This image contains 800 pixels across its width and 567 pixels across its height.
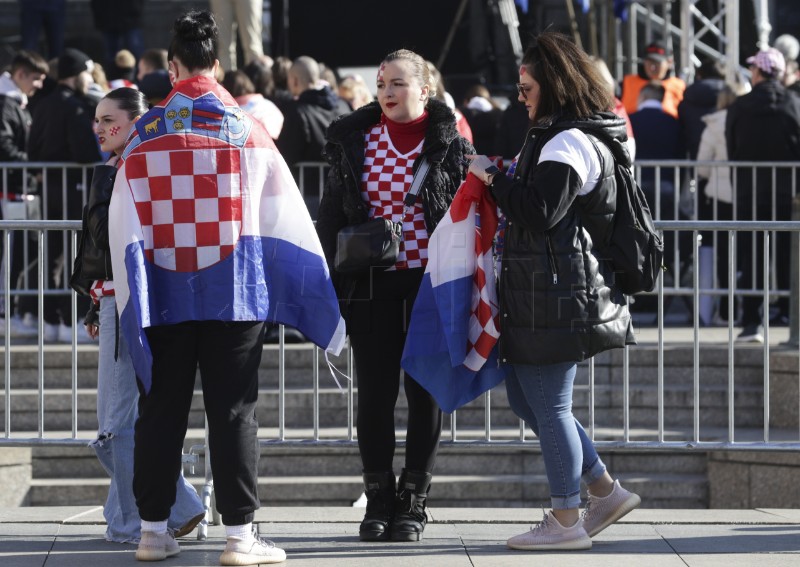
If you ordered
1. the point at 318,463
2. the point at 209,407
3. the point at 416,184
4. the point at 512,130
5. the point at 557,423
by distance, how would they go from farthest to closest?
the point at 512,130
the point at 318,463
the point at 416,184
the point at 557,423
the point at 209,407

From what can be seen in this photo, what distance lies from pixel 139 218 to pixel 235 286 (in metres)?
0.41

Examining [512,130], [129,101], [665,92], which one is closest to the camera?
[129,101]

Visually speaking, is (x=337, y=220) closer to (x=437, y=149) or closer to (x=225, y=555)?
(x=437, y=149)

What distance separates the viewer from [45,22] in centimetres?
1430

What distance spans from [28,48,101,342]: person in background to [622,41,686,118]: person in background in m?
4.31

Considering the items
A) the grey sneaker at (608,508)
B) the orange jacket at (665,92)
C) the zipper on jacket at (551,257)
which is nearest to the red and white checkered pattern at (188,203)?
the zipper on jacket at (551,257)

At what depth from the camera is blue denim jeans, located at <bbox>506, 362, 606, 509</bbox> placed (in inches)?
216

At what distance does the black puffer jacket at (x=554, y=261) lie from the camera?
17.3 feet

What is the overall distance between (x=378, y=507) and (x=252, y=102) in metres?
4.02

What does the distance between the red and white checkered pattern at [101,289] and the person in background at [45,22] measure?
8.99 m

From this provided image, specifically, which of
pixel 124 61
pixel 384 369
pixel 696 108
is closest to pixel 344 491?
pixel 384 369

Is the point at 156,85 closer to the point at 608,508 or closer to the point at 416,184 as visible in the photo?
the point at 416,184

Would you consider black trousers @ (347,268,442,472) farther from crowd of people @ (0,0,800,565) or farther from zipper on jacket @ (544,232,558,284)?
zipper on jacket @ (544,232,558,284)

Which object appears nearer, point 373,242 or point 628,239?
point 628,239
